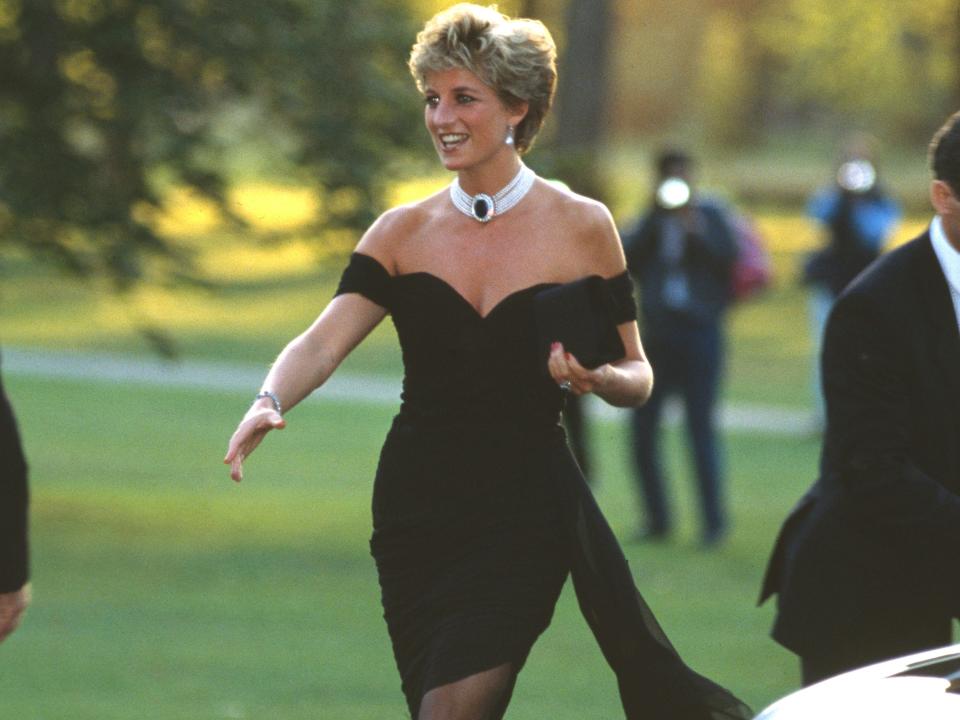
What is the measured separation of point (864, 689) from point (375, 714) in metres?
4.24

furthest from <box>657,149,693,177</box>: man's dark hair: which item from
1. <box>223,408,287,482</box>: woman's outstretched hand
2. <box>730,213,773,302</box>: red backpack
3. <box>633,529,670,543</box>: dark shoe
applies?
<box>223,408,287,482</box>: woman's outstretched hand

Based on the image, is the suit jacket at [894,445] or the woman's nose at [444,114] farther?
the woman's nose at [444,114]

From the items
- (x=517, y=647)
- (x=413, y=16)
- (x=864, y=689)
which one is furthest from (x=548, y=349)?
(x=413, y=16)

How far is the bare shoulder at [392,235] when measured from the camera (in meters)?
5.13

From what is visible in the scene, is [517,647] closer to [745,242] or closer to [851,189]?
[745,242]

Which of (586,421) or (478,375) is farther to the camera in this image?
(586,421)

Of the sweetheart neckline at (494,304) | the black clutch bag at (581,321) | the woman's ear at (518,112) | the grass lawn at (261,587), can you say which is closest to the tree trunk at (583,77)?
the grass lawn at (261,587)

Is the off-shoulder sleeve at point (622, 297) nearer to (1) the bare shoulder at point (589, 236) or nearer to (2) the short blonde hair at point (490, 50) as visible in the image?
(1) the bare shoulder at point (589, 236)

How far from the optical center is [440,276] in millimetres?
5059

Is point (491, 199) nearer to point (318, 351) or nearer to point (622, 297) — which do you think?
point (622, 297)

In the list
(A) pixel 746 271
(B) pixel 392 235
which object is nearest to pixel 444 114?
(B) pixel 392 235

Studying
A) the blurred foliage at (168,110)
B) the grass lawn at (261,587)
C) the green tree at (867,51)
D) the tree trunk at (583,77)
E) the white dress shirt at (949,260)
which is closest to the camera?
the white dress shirt at (949,260)

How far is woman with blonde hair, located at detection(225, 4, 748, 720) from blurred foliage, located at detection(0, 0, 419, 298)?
7.65 meters

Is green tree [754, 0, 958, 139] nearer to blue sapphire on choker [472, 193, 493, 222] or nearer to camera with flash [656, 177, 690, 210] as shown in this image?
camera with flash [656, 177, 690, 210]
